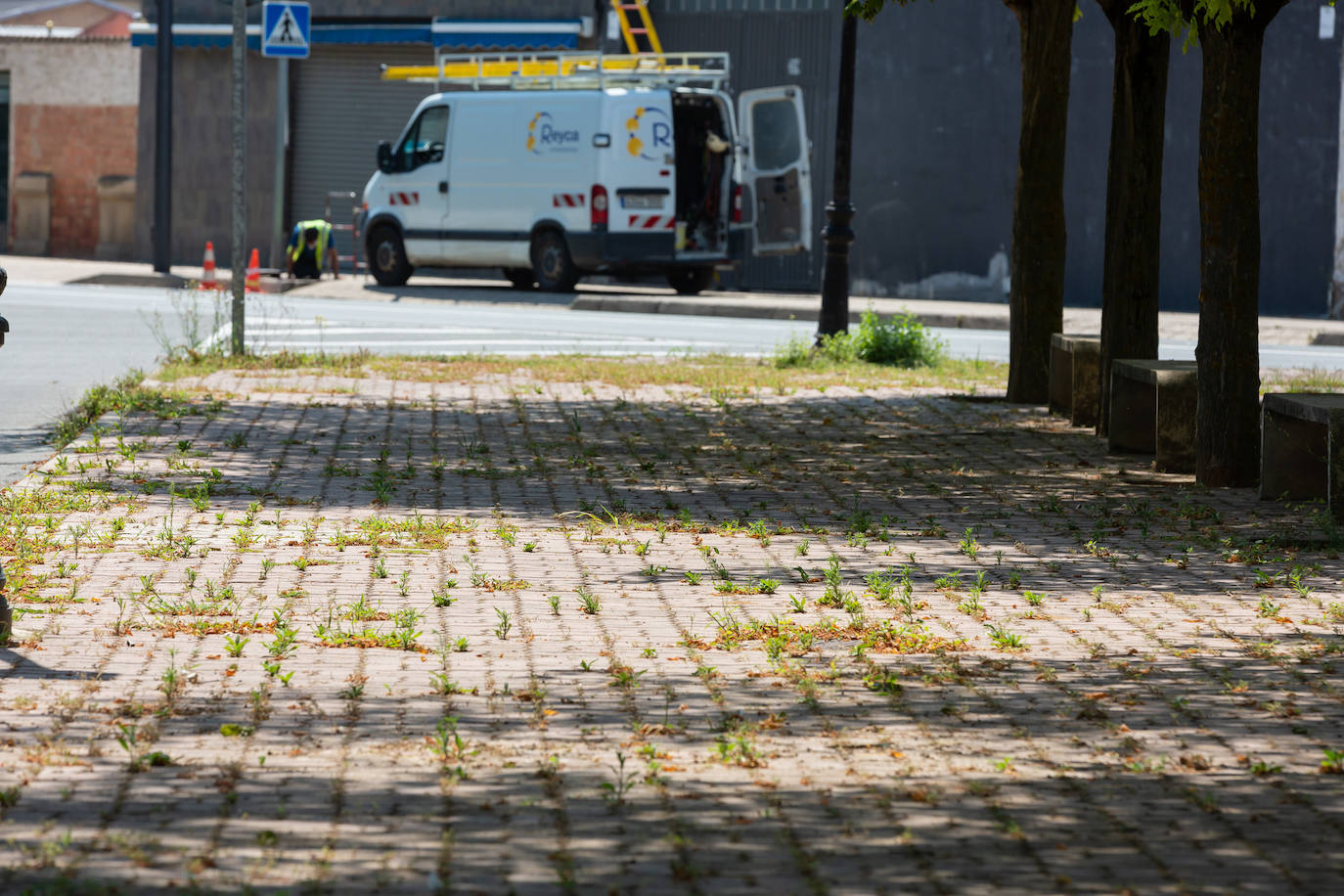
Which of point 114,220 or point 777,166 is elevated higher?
point 777,166

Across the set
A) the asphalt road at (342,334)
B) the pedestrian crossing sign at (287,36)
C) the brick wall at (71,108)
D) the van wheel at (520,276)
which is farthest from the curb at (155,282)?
the brick wall at (71,108)

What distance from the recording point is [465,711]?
Answer: 207 inches

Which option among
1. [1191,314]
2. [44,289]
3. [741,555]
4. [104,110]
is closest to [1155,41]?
[741,555]

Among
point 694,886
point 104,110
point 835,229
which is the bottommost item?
point 694,886

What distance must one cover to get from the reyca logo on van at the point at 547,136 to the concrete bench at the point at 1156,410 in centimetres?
1478

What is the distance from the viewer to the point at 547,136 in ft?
84.5

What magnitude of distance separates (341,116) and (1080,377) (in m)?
22.3

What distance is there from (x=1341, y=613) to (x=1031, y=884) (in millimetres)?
3166

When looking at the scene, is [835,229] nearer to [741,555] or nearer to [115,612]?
[741,555]

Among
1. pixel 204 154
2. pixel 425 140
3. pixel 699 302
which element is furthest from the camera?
pixel 204 154

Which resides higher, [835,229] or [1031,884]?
[835,229]

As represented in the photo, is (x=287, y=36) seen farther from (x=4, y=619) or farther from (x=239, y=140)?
(x=4, y=619)

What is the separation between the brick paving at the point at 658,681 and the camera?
414 centimetres

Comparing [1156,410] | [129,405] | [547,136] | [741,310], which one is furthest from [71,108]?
[1156,410]
